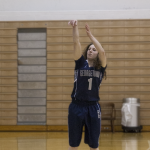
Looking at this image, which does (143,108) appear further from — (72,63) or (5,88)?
(5,88)

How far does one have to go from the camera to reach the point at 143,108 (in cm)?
691

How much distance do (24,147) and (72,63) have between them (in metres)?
2.88

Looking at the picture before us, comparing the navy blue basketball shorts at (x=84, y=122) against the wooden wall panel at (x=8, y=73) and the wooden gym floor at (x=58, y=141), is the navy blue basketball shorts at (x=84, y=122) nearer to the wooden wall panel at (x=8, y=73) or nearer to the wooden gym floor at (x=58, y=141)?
the wooden gym floor at (x=58, y=141)

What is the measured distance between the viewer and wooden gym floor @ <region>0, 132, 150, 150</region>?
4.99 meters

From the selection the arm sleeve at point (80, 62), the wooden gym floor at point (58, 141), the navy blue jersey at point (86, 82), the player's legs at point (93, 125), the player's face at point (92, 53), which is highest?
the player's face at point (92, 53)

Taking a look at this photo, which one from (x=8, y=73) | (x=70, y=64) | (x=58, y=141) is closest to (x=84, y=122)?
(x=58, y=141)
